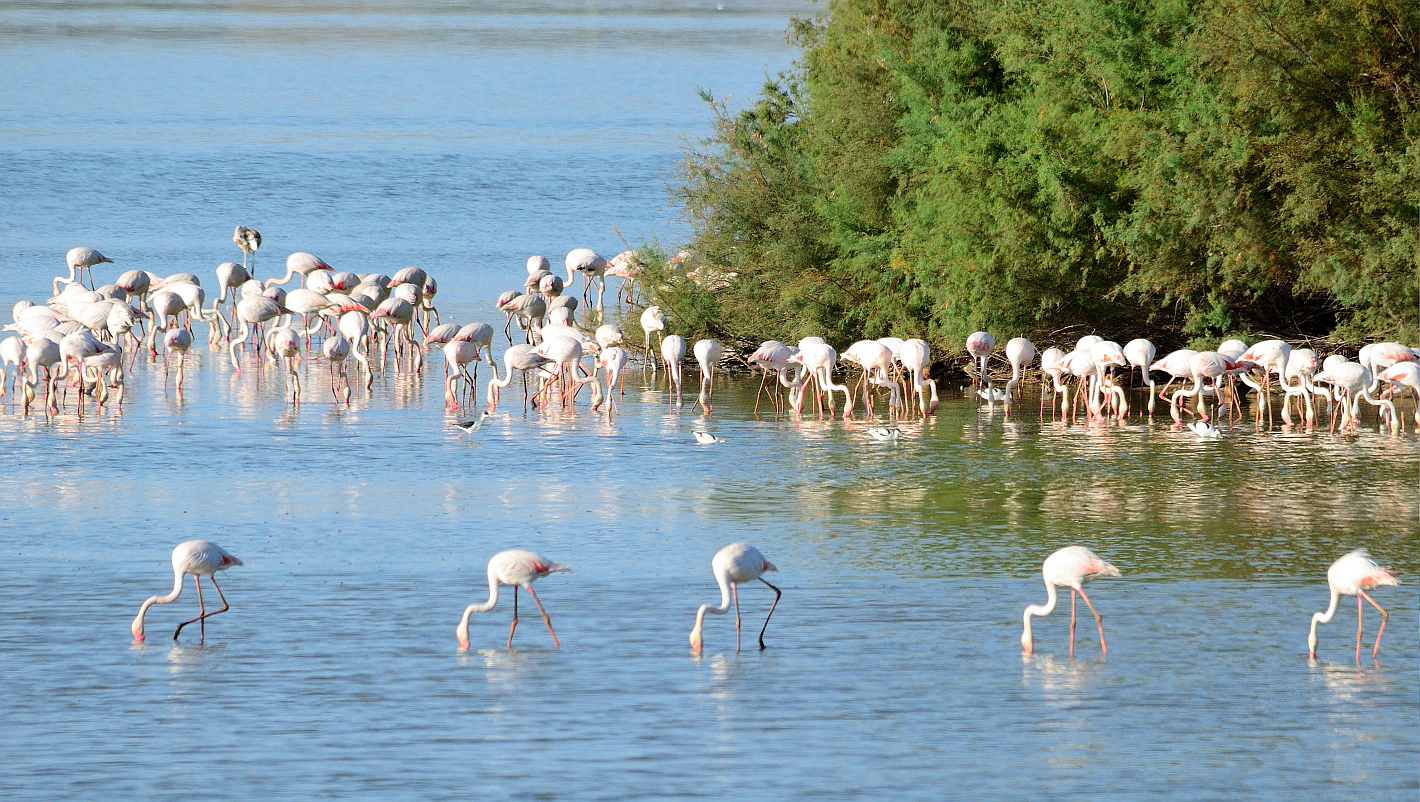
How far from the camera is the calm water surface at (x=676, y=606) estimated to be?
291 inches

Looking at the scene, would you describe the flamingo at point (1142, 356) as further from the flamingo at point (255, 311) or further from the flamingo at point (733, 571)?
the flamingo at point (255, 311)

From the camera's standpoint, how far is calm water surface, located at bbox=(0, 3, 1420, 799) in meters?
7.40

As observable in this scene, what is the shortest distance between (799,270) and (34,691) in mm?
17008

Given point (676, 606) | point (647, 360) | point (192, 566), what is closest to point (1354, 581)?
point (676, 606)

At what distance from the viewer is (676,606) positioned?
32.7 ft

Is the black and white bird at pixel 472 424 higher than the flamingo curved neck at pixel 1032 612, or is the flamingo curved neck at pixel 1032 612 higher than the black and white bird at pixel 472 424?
the black and white bird at pixel 472 424

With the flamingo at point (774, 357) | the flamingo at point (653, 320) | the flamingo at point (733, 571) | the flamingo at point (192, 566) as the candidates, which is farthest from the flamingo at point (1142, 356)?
the flamingo at point (192, 566)

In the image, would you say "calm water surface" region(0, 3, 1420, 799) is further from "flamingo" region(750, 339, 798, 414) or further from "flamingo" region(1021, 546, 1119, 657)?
"flamingo" region(750, 339, 798, 414)

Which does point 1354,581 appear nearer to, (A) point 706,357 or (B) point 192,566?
(B) point 192,566

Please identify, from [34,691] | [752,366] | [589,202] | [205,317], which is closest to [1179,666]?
[34,691]

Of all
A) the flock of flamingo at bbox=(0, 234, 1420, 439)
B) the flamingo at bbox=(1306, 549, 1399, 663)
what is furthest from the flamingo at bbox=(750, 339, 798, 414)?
the flamingo at bbox=(1306, 549, 1399, 663)

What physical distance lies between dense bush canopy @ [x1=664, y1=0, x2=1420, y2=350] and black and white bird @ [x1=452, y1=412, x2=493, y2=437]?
6477 millimetres

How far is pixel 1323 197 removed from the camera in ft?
61.8

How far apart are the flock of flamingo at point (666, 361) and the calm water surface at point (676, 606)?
0.55 metres
